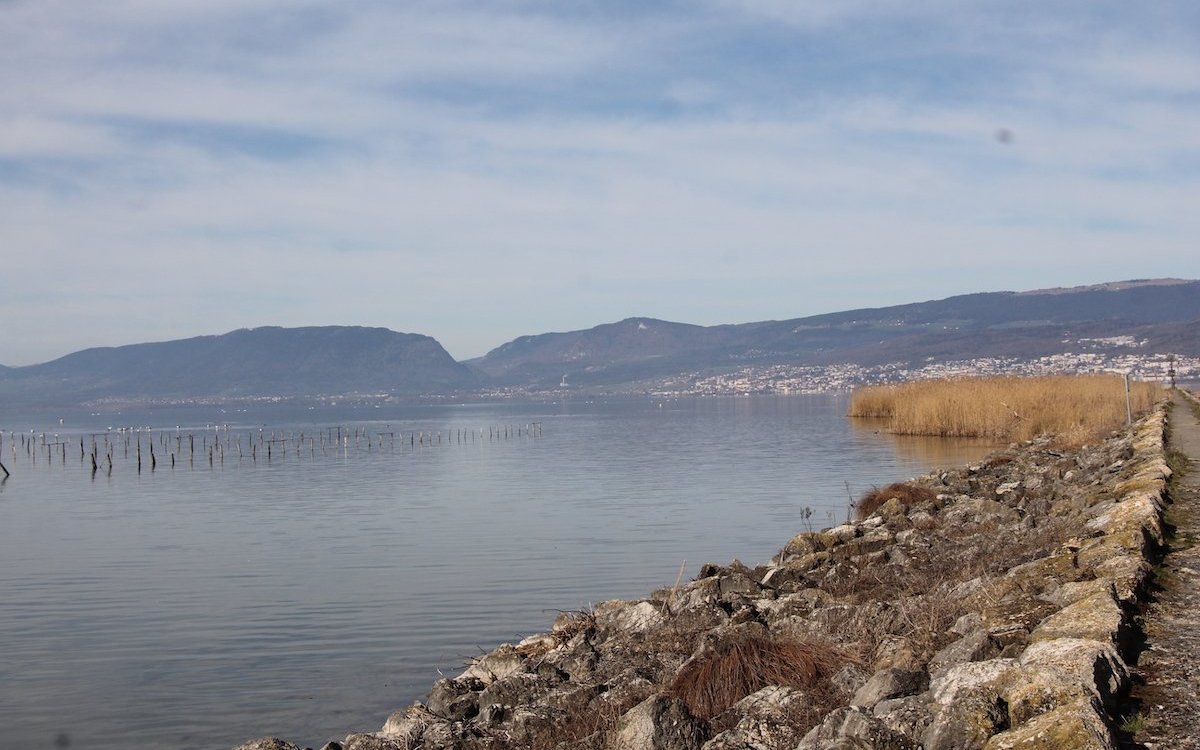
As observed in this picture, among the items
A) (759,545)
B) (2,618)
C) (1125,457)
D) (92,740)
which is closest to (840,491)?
(759,545)

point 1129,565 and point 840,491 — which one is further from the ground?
point 1129,565

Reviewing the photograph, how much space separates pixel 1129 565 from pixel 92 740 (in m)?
10.3

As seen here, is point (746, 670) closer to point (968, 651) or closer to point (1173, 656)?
point (968, 651)

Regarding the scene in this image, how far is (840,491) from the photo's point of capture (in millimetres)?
36500

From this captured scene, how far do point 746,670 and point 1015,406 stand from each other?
46.6m

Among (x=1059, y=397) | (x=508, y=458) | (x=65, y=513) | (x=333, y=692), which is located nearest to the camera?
(x=333, y=692)

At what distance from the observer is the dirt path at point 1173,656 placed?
5.80 m

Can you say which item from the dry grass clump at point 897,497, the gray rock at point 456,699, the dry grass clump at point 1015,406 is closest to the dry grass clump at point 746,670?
the gray rock at point 456,699

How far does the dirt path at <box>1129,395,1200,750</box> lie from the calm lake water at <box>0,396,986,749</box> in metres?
7.82

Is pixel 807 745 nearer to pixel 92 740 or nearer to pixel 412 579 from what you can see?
pixel 92 740

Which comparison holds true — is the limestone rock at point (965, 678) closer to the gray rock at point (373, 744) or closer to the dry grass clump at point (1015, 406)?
the gray rock at point (373, 744)

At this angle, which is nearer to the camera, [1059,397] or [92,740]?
[92,740]

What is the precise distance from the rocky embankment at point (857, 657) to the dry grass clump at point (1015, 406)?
25.8 m

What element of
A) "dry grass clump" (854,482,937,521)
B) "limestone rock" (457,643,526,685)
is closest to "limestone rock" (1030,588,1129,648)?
"limestone rock" (457,643,526,685)
